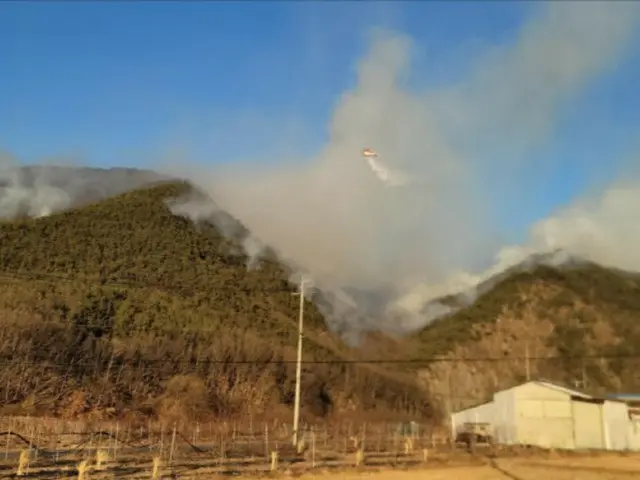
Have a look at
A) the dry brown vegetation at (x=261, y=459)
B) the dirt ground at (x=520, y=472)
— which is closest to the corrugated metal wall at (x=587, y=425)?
the dry brown vegetation at (x=261, y=459)

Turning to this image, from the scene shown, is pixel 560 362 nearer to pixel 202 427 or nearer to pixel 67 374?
pixel 202 427

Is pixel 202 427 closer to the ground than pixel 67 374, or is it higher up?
closer to the ground

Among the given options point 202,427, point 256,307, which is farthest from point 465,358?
point 202,427

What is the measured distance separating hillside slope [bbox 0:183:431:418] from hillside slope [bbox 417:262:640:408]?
13369 mm

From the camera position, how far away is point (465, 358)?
303 ft

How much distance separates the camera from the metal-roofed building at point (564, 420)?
50219mm

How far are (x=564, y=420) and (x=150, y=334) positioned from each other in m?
46.7

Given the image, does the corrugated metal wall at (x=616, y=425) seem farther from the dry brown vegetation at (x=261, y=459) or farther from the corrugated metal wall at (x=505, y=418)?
the corrugated metal wall at (x=505, y=418)

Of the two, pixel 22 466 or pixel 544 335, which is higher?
pixel 544 335

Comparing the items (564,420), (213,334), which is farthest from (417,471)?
(213,334)

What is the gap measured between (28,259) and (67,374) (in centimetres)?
2458

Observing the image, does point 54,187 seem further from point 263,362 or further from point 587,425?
point 587,425

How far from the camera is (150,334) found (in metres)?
74.8

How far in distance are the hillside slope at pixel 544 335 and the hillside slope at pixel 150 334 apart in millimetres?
13369
